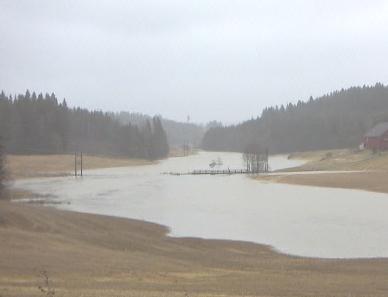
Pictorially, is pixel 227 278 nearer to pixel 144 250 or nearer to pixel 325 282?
pixel 325 282

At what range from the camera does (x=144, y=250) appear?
94.7 ft

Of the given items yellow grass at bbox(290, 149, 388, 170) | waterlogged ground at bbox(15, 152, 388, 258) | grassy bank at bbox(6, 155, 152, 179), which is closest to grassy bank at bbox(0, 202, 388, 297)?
waterlogged ground at bbox(15, 152, 388, 258)

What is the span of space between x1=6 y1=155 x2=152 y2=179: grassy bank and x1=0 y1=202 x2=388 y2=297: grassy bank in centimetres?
8269

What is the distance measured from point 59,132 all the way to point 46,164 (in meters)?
29.8

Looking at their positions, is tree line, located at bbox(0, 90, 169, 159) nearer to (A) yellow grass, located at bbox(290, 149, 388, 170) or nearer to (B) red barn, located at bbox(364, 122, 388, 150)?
(A) yellow grass, located at bbox(290, 149, 388, 170)

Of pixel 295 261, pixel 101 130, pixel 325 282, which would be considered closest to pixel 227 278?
pixel 325 282

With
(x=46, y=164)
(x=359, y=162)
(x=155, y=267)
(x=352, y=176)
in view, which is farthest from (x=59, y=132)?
(x=155, y=267)

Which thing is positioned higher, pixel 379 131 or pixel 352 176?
pixel 379 131

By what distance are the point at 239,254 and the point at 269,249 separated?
2.91 metres

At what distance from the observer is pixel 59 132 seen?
159 metres

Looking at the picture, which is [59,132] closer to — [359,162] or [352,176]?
[359,162]

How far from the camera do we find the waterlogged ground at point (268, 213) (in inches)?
1340

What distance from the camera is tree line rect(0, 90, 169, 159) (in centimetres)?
14662

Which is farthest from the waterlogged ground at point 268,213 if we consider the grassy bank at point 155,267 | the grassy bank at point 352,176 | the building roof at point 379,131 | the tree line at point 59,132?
the tree line at point 59,132
